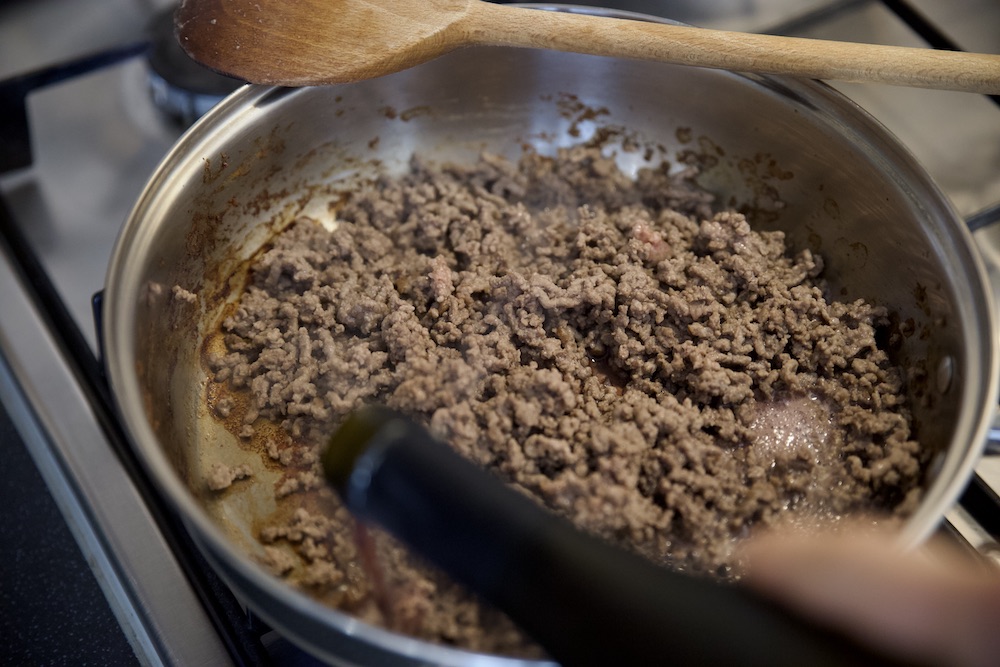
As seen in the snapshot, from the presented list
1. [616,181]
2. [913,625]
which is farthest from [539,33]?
[913,625]

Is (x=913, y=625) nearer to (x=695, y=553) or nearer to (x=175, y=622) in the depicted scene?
(x=695, y=553)

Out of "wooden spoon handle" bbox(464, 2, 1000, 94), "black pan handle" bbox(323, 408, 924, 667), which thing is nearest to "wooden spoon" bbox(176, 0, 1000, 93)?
"wooden spoon handle" bbox(464, 2, 1000, 94)

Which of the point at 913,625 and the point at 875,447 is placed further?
the point at 875,447

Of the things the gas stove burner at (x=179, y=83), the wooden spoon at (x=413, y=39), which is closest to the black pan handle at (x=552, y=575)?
the wooden spoon at (x=413, y=39)

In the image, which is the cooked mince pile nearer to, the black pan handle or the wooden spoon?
the black pan handle

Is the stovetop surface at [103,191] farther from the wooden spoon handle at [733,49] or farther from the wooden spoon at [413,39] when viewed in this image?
the wooden spoon handle at [733,49]

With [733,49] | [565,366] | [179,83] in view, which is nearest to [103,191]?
[179,83]
